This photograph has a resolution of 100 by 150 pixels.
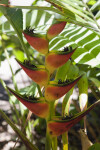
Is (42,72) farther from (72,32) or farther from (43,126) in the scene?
(43,126)

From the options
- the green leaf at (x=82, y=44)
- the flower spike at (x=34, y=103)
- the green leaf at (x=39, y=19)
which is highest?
the green leaf at (x=39, y=19)

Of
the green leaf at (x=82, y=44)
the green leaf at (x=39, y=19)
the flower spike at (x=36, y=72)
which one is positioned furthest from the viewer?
the green leaf at (x=39, y=19)

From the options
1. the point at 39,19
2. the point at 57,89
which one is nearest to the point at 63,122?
the point at 57,89

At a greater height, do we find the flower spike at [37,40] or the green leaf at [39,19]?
the green leaf at [39,19]

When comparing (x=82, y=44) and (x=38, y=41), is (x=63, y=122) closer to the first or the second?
(x=38, y=41)

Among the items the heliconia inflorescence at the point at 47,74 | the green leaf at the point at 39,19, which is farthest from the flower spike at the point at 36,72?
the green leaf at the point at 39,19

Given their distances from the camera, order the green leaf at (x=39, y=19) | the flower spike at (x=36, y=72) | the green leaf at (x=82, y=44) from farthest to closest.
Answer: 1. the green leaf at (x=39, y=19)
2. the green leaf at (x=82, y=44)
3. the flower spike at (x=36, y=72)

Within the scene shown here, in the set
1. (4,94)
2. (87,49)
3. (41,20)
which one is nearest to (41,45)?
(87,49)

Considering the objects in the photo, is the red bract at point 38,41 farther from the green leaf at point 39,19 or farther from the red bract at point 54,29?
the green leaf at point 39,19
